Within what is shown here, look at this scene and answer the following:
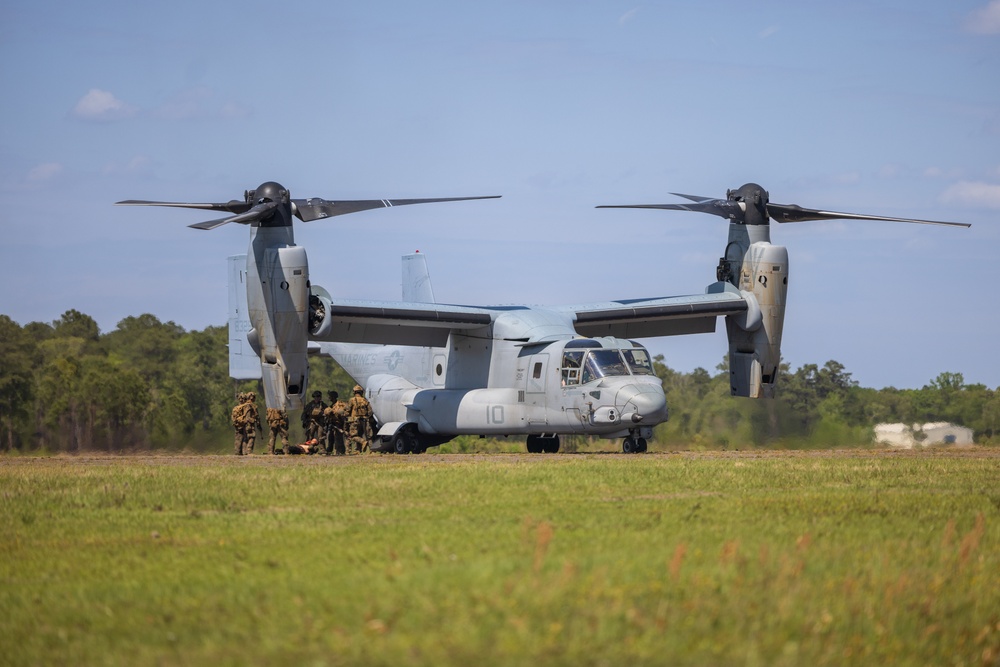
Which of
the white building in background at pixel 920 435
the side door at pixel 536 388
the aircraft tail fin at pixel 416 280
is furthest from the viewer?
the aircraft tail fin at pixel 416 280

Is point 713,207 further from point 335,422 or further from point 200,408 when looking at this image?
point 200,408

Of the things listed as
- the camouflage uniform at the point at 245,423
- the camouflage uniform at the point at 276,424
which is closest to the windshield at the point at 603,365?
the camouflage uniform at the point at 276,424

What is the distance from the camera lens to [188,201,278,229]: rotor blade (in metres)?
24.8

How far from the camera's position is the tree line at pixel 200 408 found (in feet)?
99.0

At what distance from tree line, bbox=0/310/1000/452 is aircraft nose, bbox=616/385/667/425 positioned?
19.2ft

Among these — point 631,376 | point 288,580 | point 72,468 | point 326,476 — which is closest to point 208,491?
point 326,476

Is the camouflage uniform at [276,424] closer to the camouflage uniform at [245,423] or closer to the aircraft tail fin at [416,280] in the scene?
the camouflage uniform at [245,423]

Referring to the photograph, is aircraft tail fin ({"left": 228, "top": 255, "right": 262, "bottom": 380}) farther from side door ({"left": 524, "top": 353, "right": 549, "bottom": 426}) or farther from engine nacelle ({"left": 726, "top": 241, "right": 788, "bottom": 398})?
engine nacelle ({"left": 726, "top": 241, "right": 788, "bottom": 398})

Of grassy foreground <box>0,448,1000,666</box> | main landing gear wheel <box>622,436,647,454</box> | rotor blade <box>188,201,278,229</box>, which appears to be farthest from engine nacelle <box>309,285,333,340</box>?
grassy foreground <box>0,448,1000,666</box>

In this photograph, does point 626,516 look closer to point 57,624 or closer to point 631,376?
point 57,624

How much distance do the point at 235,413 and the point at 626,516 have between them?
704 inches

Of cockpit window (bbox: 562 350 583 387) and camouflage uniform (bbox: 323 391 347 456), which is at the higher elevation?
cockpit window (bbox: 562 350 583 387)

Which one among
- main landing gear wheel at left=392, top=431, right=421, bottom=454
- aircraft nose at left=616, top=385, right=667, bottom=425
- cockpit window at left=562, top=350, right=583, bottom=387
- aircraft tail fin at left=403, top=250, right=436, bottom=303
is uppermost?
aircraft tail fin at left=403, top=250, right=436, bottom=303

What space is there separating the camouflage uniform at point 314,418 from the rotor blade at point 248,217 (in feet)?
16.9
